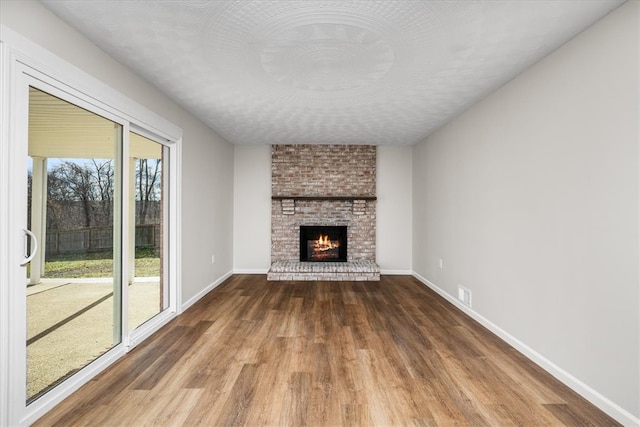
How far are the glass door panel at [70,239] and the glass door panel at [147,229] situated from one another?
1.35 ft

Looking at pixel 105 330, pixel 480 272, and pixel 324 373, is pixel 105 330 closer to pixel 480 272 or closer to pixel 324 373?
pixel 324 373

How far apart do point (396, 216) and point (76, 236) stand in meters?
4.92

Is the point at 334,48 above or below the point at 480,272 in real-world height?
above

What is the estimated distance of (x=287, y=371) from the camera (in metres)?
2.32

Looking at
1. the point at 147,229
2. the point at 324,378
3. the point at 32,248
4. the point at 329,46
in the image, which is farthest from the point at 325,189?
the point at 32,248

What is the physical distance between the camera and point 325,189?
5.92 metres

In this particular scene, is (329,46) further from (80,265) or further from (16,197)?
(80,265)

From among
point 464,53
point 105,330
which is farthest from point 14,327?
point 464,53

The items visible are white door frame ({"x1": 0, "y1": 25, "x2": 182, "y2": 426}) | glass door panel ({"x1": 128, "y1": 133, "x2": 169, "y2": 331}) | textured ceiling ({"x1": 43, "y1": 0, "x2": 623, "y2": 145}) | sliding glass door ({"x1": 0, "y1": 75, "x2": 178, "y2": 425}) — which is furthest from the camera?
glass door panel ({"x1": 128, "y1": 133, "x2": 169, "y2": 331})

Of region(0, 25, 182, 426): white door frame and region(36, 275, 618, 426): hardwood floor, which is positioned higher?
region(0, 25, 182, 426): white door frame

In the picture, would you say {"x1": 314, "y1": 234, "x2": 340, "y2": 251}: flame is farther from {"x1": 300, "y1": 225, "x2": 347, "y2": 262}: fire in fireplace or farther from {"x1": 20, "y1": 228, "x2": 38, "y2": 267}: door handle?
{"x1": 20, "y1": 228, "x2": 38, "y2": 267}: door handle

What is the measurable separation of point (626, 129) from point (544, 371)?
1762 millimetres

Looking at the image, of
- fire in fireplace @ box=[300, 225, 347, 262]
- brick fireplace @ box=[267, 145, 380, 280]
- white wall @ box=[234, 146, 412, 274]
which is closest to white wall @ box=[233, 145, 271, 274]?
white wall @ box=[234, 146, 412, 274]

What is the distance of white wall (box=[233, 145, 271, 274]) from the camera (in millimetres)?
5934
